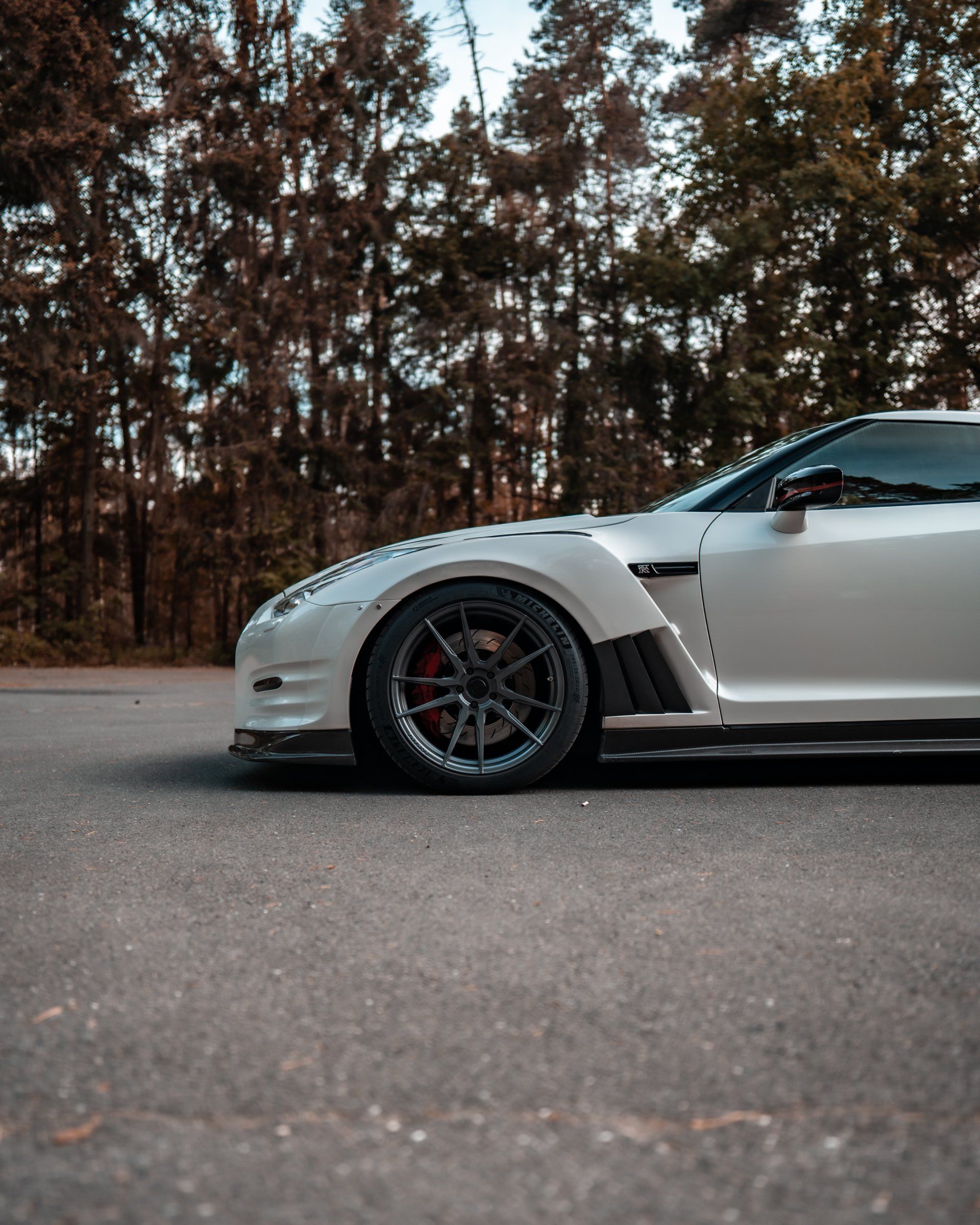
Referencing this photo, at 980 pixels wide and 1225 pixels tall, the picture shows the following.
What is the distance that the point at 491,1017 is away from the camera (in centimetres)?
201

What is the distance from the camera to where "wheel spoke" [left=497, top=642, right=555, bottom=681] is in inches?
170

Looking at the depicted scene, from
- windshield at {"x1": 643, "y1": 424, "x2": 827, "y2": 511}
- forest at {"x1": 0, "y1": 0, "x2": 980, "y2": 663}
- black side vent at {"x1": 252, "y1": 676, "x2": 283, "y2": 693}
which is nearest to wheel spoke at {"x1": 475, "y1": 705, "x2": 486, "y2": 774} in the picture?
black side vent at {"x1": 252, "y1": 676, "x2": 283, "y2": 693}

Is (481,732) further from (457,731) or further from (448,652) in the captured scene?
(448,652)

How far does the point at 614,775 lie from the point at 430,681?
1053mm

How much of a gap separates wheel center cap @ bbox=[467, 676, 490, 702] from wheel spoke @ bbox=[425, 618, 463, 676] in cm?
6

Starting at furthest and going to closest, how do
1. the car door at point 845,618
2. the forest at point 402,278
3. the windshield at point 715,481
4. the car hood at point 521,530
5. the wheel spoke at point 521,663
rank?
the forest at point 402,278, the windshield at point 715,481, the car hood at point 521,530, the car door at point 845,618, the wheel spoke at point 521,663

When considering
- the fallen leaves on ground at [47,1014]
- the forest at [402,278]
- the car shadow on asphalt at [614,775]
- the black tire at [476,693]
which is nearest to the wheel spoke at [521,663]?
the black tire at [476,693]

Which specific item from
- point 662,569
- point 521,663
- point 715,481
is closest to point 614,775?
point 521,663

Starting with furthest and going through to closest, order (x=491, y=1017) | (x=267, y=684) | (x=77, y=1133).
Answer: (x=267, y=684) < (x=491, y=1017) < (x=77, y=1133)

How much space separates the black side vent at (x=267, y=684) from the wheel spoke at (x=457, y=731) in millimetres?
723

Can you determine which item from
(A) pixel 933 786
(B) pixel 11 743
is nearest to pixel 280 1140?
(A) pixel 933 786

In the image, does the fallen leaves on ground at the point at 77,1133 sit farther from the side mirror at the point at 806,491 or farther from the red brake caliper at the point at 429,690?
the side mirror at the point at 806,491

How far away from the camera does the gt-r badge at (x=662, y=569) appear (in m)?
4.47

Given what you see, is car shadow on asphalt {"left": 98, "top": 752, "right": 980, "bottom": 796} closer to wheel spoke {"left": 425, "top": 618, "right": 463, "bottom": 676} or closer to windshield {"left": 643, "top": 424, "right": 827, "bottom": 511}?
wheel spoke {"left": 425, "top": 618, "right": 463, "bottom": 676}
